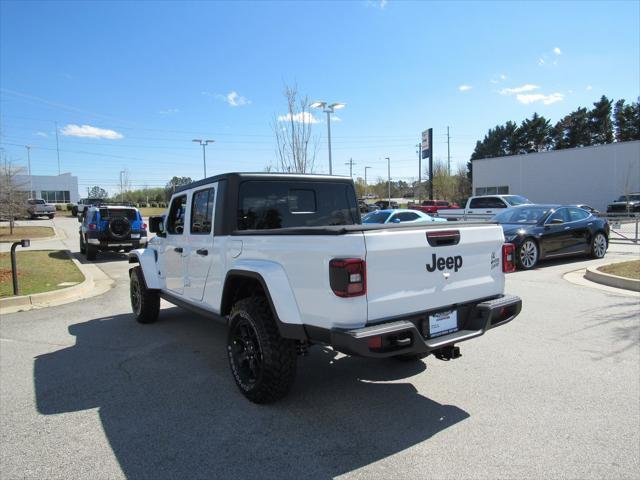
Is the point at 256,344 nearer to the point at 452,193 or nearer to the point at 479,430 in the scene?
the point at 479,430

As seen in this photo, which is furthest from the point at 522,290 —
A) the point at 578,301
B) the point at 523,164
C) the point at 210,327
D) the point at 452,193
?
the point at 452,193

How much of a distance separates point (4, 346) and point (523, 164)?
149 ft

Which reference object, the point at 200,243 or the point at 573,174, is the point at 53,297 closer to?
the point at 200,243

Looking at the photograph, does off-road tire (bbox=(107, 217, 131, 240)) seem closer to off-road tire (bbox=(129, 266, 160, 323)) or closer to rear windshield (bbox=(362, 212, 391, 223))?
rear windshield (bbox=(362, 212, 391, 223))

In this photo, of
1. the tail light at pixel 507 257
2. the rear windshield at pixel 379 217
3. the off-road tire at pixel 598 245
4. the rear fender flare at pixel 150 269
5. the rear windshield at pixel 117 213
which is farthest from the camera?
the rear windshield at pixel 379 217

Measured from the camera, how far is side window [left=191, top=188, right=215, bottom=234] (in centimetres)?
467

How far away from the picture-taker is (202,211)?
16.0 feet

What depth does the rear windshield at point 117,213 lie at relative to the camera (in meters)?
15.5

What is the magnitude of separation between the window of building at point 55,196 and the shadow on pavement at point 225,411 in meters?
82.8

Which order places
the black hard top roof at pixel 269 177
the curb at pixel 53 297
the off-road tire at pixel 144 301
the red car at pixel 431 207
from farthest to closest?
the red car at pixel 431 207
the curb at pixel 53 297
the off-road tire at pixel 144 301
the black hard top roof at pixel 269 177

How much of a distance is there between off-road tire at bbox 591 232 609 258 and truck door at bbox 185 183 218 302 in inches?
451

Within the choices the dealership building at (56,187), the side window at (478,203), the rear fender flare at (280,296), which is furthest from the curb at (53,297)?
the dealership building at (56,187)

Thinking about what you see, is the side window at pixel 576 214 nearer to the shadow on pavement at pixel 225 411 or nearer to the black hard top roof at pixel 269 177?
the black hard top roof at pixel 269 177

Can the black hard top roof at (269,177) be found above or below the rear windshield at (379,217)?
above
